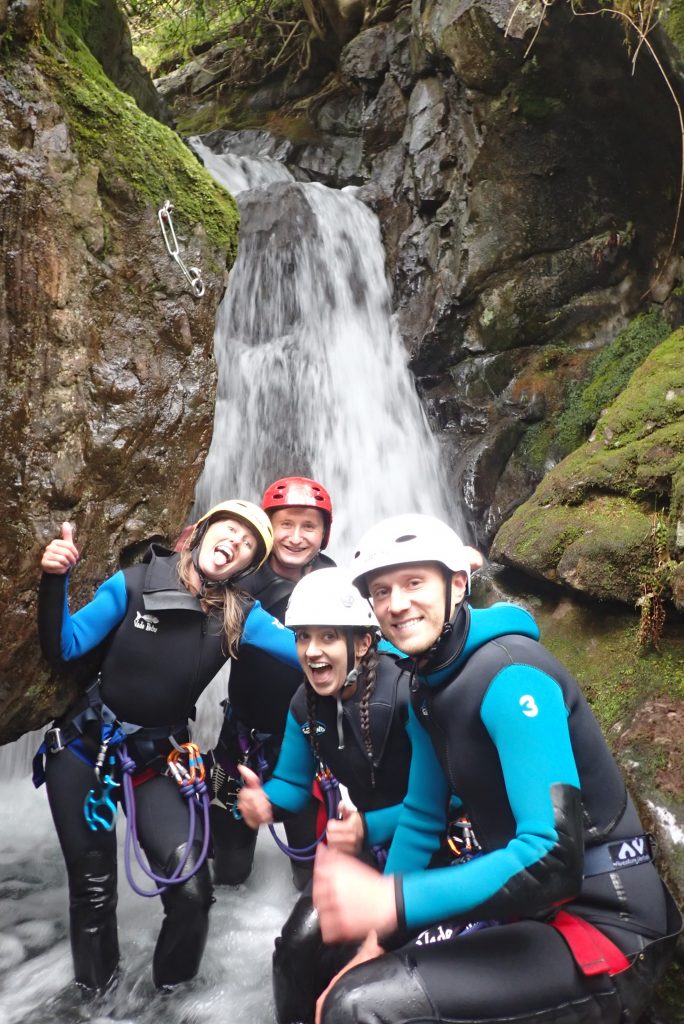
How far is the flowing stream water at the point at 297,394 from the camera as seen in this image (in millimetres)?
5887

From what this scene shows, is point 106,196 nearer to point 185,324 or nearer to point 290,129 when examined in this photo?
point 185,324

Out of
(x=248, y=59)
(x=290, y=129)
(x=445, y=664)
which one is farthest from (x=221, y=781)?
(x=248, y=59)

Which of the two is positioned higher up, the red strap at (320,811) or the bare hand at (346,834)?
the bare hand at (346,834)

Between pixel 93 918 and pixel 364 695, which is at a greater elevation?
pixel 364 695

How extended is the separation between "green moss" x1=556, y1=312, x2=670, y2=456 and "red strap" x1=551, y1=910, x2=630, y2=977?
628 cm

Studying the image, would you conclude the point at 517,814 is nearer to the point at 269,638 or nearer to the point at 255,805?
the point at 255,805

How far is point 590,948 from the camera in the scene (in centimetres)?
234

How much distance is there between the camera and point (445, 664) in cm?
247

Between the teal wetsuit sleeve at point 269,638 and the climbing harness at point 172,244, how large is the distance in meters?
2.09

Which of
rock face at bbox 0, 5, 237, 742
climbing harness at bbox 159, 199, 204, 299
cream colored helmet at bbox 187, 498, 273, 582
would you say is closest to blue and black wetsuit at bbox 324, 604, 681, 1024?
cream colored helmet at bbox 187, 498, 273, 582

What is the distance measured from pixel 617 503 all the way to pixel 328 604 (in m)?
2.84

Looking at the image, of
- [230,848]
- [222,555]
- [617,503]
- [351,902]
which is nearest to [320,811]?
[230,848]

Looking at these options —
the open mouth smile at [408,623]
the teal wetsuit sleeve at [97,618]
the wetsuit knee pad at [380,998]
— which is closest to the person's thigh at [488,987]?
the wetsuit knee pad at [380,998]

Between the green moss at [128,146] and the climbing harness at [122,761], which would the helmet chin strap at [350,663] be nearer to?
the climbing harness at [122,761]
